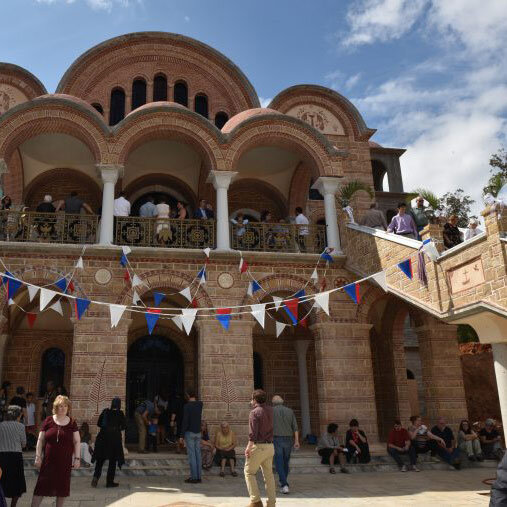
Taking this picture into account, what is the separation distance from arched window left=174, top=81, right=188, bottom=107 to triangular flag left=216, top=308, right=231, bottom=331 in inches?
338

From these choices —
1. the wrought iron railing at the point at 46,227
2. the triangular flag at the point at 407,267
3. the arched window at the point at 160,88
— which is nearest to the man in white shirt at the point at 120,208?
the wrought iron railing at the point at 46,227

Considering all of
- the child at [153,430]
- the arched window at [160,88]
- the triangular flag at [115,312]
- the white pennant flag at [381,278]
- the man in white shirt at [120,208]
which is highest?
the arched window at [160,88]

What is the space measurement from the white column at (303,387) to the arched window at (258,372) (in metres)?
1.20

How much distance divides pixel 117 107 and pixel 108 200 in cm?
594

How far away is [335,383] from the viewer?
12828 mm

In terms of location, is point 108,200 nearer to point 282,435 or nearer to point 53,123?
point 53,123

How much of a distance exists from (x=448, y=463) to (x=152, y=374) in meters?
8.72

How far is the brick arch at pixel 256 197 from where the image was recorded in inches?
699

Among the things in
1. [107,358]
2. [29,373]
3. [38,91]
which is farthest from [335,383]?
[38,91]

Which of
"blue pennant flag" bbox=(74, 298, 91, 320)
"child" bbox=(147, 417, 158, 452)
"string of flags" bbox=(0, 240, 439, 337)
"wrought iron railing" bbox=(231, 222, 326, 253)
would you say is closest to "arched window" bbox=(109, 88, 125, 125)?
"wrought iron railing" bbox=(231, 222, 326, 253)

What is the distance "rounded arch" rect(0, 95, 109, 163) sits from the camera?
13.5 metres

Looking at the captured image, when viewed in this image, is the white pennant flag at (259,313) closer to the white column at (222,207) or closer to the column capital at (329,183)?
the white column at (222,207)

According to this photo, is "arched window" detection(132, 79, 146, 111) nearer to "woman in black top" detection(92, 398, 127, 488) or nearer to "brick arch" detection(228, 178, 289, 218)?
"brick arch" detection(228, 178, 289, 218)

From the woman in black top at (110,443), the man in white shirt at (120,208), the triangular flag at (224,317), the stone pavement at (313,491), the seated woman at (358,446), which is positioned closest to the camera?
the stone pavement at (313,491)
